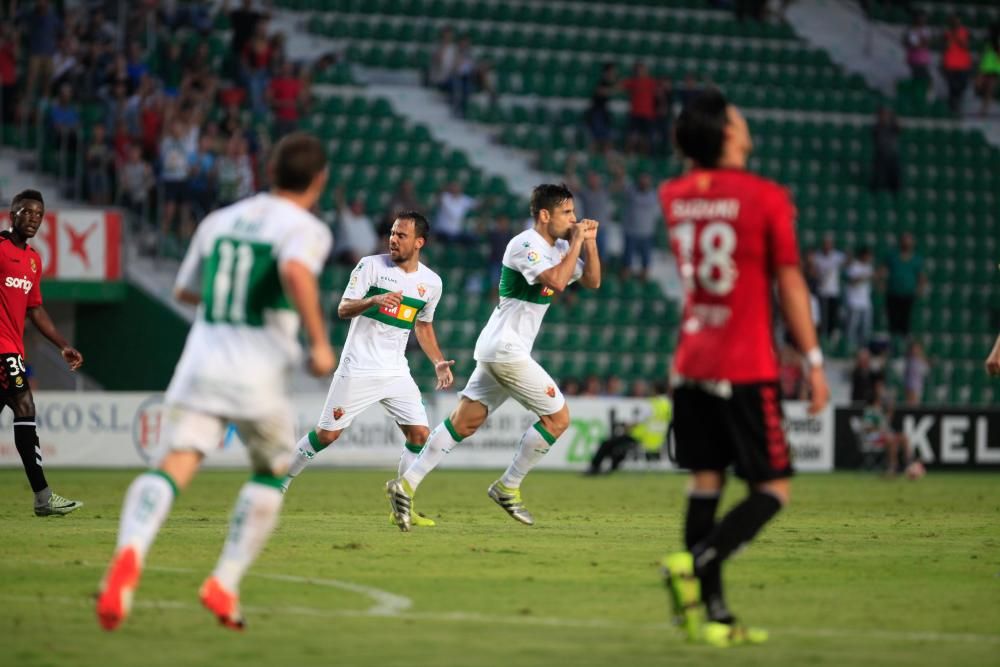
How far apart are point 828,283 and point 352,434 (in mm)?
10259

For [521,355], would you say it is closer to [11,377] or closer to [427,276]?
[427,276]

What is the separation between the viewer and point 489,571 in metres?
10.1

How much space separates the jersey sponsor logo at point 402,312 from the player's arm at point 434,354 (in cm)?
14

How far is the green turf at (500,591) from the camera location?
7145 millimetres

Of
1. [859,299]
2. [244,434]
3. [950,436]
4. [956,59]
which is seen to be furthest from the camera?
[956,59]

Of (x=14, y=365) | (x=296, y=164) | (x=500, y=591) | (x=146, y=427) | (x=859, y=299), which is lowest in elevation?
(x=146, y=427)

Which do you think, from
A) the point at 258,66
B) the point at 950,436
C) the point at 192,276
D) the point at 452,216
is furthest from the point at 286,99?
the point at 192,276

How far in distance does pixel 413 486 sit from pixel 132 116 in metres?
15.3

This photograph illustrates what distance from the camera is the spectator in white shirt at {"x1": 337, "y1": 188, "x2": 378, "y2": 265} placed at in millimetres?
27078

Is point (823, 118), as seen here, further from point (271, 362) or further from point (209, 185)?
point (271, 362)

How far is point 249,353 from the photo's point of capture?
24.8ft

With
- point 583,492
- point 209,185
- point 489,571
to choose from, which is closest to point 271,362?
point 489,571

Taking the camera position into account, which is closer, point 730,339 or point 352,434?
point 730,339

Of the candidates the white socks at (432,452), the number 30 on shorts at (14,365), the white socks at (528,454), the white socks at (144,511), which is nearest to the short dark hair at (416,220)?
the white socks at (432,452)
